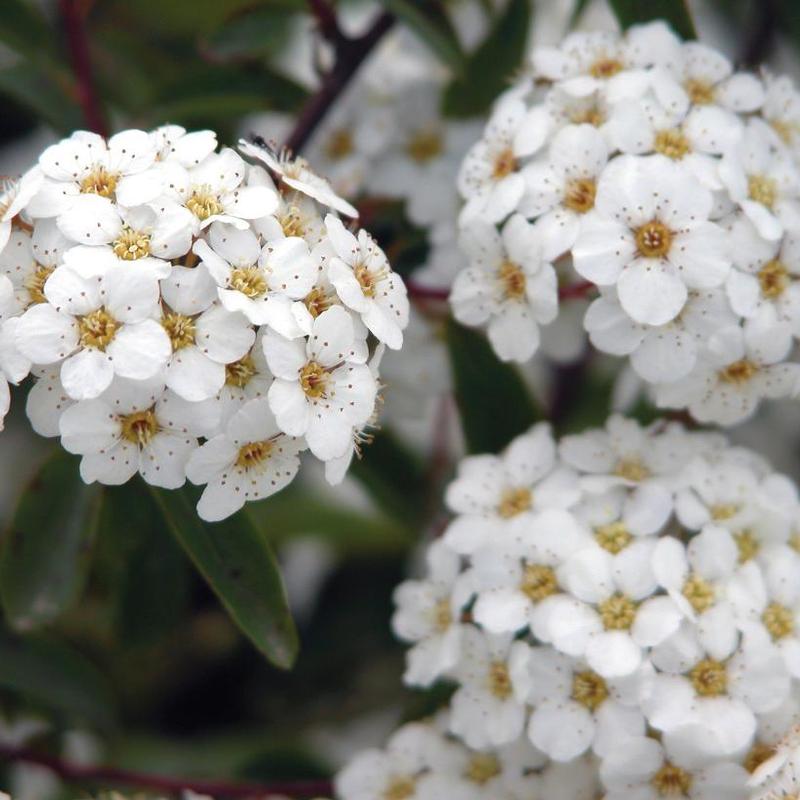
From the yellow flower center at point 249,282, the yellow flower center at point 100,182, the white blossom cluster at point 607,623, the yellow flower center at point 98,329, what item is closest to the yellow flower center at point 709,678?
the white blossom cluster at point 607,623

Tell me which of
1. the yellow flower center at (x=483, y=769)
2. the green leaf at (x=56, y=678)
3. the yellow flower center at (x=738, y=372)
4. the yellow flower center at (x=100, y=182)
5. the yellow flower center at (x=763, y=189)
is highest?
the yellow flower center at (x=763, y=189)

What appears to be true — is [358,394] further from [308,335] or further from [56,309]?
[56,309]

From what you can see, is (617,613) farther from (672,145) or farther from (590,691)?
(672,145)

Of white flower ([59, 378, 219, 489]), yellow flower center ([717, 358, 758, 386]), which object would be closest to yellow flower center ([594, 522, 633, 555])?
yellow flower center ([717, 358, 758, 386])

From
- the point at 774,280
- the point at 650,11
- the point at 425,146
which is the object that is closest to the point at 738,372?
the point at 774,280

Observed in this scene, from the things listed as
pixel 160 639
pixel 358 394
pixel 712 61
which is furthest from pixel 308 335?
pixel 160 639

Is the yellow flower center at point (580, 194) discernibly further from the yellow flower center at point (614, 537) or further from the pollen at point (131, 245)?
the pollen at point (131, 245)

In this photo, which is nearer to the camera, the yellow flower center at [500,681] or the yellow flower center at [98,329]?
the yellow flower center at [98,329]
